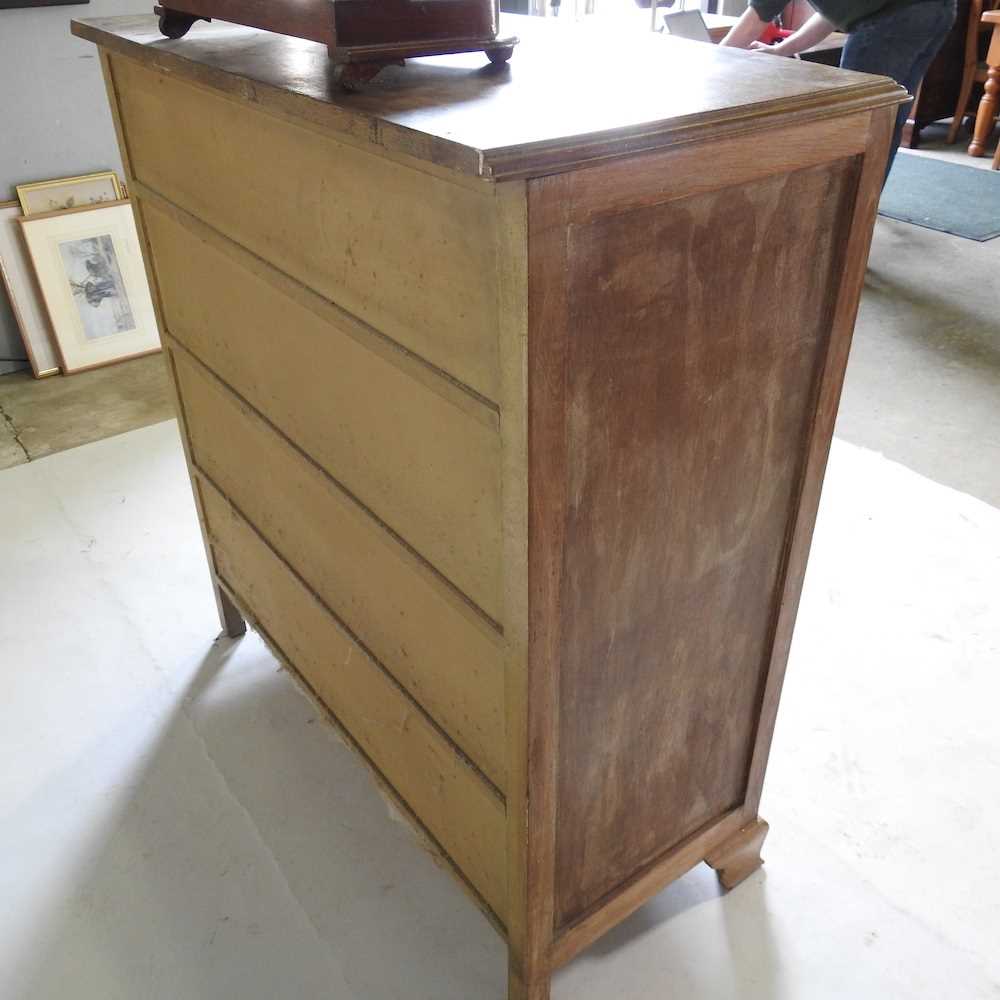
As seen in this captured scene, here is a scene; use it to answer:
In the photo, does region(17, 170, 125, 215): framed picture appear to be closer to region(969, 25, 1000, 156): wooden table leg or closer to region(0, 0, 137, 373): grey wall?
region(0, 0, 137, 373): grey wall

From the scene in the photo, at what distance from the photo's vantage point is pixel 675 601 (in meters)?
1.15

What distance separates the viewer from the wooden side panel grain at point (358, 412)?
0.99m

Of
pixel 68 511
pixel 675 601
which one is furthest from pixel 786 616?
pixel 68 511

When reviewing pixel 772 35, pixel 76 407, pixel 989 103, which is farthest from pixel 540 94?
pixel 989 103

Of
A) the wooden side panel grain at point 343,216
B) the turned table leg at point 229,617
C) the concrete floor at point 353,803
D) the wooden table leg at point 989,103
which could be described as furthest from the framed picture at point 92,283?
the wooden table leg at point 989,103

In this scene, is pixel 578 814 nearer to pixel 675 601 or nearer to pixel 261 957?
pixel 675 601

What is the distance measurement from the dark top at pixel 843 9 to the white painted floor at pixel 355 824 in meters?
1.84

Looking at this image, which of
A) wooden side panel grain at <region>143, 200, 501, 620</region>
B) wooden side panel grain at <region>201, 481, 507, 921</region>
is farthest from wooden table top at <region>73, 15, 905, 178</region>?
wooden side panel grain at <region>201, 481, 507, 921</region>

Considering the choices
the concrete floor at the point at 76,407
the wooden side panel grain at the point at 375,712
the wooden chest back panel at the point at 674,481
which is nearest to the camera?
the wooden chest back panel at the point at 674,481

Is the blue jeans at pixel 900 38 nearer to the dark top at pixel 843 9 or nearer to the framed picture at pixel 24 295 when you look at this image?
the dark top at pixel 843 9

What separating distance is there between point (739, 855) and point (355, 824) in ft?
2.17

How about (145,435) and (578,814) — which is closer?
(578,814)

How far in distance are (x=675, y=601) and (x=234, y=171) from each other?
79cm

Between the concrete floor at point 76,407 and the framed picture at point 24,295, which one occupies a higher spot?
the framed picture at point 24,295
